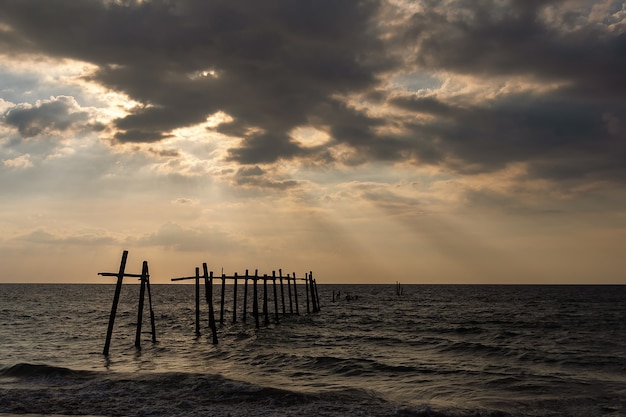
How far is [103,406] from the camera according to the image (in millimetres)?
13516

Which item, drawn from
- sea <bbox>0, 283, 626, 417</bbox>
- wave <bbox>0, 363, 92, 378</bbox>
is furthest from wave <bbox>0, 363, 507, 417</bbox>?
wave <bbox>0, 363, 92, 378</bbox>

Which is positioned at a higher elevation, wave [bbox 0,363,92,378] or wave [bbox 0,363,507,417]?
wave [bbox 0,363,92,378]

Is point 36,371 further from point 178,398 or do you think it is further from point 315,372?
point 315,372

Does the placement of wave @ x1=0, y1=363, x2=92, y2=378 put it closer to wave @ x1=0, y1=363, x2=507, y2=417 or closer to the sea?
the sea

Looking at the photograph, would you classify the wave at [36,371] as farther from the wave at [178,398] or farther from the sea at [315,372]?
the wave at [178,398]

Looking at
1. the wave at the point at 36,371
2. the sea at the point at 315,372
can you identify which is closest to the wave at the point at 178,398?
the sea at the point at 315,372

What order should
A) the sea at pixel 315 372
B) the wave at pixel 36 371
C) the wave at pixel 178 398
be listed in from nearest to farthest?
1. the wave at pixel 178 398
2. the sea at pixel 315 372
3. the wave at pixel 36 371

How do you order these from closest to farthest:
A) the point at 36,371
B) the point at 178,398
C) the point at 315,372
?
the point at 178,398 → the point at 36,371 → the point at 315,372

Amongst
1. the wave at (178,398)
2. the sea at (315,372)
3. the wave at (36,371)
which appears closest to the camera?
the wave at (178,398)

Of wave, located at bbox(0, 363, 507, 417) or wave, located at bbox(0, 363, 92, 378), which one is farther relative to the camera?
wave, located at bbox(0, 363, 92, 378)

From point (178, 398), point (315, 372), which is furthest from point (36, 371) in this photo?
point (315, 372)

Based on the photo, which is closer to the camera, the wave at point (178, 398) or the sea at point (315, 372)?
the wave at point (178, 398)

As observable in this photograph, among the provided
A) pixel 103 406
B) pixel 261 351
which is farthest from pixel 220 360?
pixel 103 406

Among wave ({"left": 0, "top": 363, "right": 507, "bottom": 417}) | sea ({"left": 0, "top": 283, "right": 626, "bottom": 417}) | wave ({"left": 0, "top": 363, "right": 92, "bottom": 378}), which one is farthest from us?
wave ({"left": 0, "top": 363, "right": 92, "bottom": 378})
